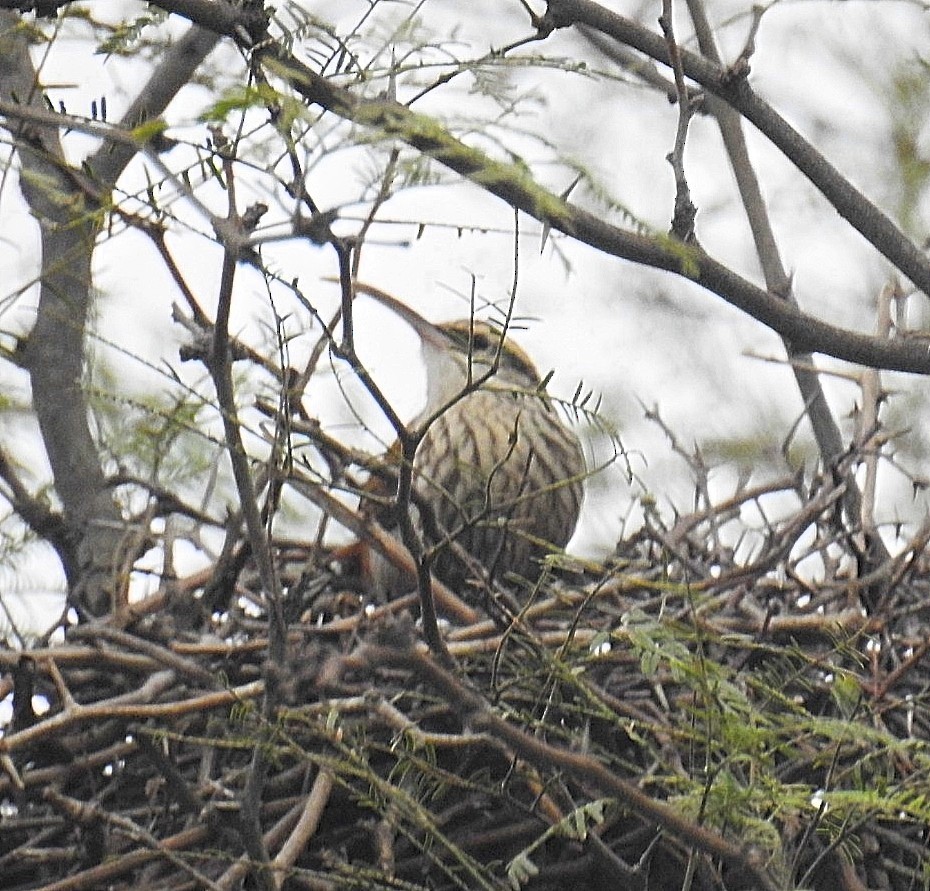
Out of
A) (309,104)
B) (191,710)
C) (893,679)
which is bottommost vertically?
(191,710)

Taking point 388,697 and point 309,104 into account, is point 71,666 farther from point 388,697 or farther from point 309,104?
point 309,104

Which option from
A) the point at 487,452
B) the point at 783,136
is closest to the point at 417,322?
the point at 487,452

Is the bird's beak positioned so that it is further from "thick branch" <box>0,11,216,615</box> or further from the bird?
"thick branch" <box>0,11,216,615</box>

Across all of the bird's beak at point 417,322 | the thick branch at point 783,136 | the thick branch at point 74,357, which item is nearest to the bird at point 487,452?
the bird's beak at point 417,322

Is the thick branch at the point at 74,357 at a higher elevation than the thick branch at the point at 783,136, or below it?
below

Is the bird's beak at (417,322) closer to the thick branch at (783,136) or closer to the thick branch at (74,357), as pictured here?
the thick branch at (74,357)

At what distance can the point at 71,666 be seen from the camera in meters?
3.22

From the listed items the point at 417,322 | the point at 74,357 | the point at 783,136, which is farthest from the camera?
the point at 417,322

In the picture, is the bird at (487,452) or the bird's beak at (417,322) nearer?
the bird's beak at (417,322)

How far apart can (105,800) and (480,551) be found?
1.55m

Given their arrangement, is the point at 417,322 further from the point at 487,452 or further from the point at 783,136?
the point at 783,136

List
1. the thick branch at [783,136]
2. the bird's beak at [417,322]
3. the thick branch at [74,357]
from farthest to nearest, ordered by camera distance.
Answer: the bird's beak at [417,322], the thick branch at [74,357], the thick branch at [783,136]

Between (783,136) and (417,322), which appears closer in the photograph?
(783,136)

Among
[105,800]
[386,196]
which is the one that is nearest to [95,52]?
[386,196]
